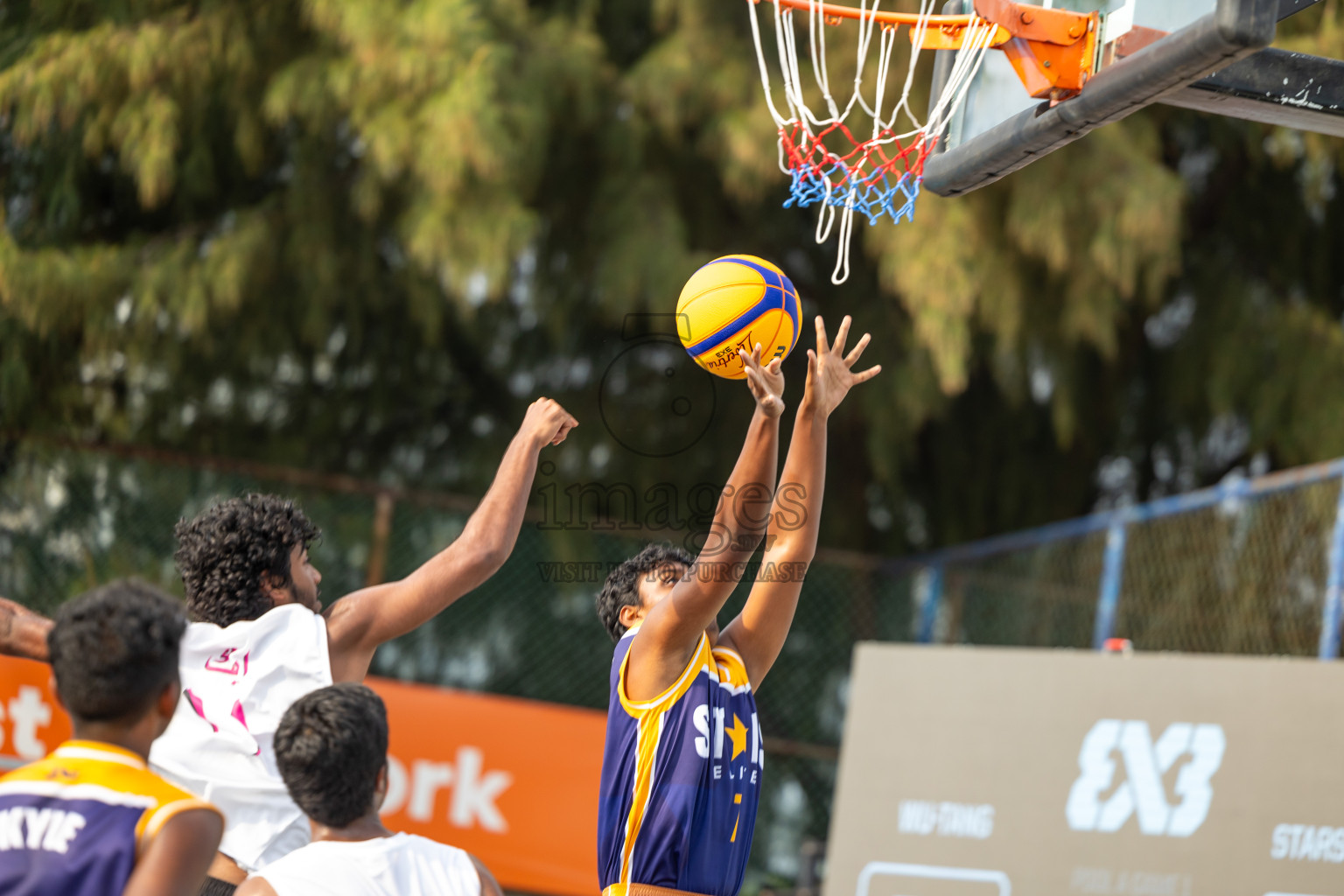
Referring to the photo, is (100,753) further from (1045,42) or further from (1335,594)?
(1335,594)

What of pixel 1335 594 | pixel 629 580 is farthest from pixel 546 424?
pixel 1335 594

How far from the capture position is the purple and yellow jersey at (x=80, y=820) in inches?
96.7

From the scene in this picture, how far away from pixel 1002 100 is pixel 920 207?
475cm

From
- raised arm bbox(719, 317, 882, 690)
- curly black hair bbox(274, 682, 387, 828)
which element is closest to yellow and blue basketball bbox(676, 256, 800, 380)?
raised arm bbox(719, 317, 882, 690)

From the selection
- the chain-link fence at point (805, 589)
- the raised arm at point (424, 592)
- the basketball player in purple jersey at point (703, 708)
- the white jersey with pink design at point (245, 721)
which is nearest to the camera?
the white jersey with pink design at point (245, 721)

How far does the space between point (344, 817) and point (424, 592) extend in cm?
83

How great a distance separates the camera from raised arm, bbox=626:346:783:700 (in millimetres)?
3611

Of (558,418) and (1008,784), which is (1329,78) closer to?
(558,418)

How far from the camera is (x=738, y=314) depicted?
15.6 ft

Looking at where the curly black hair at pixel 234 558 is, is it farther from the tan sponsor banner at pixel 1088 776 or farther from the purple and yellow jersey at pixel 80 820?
the tan sponsor banner at pixel 1088 776

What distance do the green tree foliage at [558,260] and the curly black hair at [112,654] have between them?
715cm

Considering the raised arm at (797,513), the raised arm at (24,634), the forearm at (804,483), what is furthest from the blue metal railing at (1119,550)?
the raised arm at (24,634)

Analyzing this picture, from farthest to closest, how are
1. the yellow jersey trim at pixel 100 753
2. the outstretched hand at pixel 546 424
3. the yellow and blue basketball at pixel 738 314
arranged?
the yellow and blue basketball at pixel 738 314
the outstretched hand at pixel 546 424
the yellow jersey trim at pixel 100 753

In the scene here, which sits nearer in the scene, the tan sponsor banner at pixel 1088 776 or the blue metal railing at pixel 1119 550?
the tan sponsor banner at pixel 1088 776
